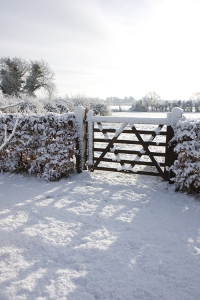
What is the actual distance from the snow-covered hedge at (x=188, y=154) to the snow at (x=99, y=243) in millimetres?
338

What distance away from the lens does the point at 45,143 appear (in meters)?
5.68

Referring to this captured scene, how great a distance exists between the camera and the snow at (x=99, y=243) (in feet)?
7.57

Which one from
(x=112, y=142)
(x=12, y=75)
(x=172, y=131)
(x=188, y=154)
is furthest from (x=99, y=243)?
(x=12, y=75)

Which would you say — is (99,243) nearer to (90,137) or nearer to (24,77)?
(90,137)

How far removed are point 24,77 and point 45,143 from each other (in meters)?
35.8

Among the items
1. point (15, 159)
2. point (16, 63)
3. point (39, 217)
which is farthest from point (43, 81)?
point (39, 217)

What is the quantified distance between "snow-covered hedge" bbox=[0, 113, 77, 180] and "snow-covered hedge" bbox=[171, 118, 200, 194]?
9.26ft

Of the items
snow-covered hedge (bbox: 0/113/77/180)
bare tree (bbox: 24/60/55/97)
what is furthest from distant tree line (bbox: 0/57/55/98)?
snow-covered hedge (bbox: 0/113/77/180)

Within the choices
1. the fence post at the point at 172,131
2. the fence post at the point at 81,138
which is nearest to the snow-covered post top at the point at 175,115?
the fence post at the point at 172,131

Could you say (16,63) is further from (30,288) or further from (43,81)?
(30,288)

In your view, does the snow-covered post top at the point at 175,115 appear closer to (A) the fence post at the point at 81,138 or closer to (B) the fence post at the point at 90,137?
(B) the fence post at the point at 90,137

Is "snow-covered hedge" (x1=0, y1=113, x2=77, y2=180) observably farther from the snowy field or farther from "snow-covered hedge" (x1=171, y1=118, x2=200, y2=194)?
"snow-covered hedge" (x1=171, y1=118, x2=200, y2=194)

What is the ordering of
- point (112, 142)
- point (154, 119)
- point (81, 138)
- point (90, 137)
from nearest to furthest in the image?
point (154, 119) → point (112, 142) → point (81, 138) → point (90, 137)

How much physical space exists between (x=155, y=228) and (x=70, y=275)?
165 cm
